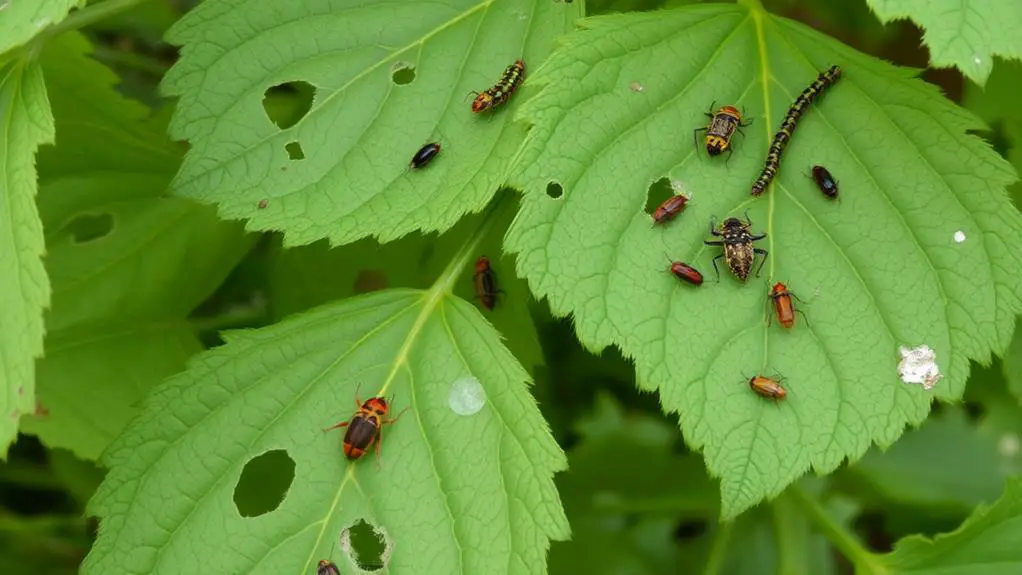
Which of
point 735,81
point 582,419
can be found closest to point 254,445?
point 735,81

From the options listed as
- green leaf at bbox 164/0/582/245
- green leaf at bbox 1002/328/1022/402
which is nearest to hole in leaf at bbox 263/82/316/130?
green leaf at bbox 164/0/582/245

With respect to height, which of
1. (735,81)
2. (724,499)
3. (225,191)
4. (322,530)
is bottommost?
(724,499)

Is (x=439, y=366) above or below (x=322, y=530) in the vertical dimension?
above

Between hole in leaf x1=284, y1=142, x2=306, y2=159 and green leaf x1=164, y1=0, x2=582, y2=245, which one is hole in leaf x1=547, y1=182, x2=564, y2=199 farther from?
hole in leaf x1=284, y1=142, x2=306, y2=159

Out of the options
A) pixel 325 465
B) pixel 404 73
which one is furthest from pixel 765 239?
pixel 325 465

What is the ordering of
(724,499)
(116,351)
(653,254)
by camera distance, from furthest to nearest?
1. (116,351)
2. (653,254)
3. (724,499)

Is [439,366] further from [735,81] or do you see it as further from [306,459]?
[735,81]

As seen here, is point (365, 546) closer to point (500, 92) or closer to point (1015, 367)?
point (500, 92)
